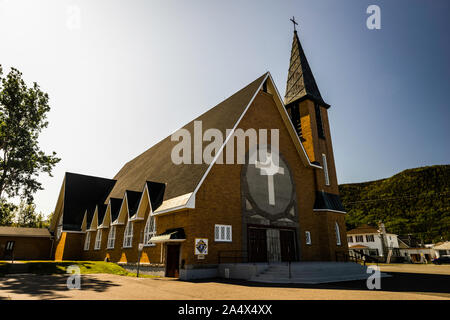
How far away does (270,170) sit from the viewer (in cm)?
2022

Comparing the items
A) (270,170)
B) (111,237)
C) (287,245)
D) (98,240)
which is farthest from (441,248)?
(98,240)

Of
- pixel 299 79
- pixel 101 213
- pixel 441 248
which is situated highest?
pixel 299 79

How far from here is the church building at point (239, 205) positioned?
1573 centimetres

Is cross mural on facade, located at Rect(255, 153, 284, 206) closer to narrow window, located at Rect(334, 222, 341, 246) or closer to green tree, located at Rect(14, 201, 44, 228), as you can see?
narrow window, located at Rect(334, 222, 341, 246)

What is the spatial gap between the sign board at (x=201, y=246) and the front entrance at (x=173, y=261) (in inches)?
52.6

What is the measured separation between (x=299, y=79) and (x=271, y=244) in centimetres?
1685

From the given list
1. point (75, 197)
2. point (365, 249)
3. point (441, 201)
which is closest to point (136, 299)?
point (75, 197)

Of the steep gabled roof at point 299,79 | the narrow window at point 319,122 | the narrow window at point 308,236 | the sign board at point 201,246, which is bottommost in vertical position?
the sign board at point 201,246

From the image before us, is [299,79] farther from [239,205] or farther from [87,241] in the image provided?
[87,241]

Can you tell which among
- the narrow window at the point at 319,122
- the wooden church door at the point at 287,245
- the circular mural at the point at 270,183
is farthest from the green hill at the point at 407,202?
the circular mural at the point at 270,183

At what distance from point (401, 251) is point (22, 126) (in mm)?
Answer: 81088

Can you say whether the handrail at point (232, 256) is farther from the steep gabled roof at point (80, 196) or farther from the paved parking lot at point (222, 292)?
the steep gabled roof at point (80, 196)

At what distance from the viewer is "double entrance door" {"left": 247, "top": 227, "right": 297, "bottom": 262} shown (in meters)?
17.6

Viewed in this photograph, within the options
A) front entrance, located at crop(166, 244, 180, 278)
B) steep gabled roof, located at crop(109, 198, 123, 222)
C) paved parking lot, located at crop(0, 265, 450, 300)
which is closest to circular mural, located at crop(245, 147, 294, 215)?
front entrance, located at crop(166, 244, 180, 278)
